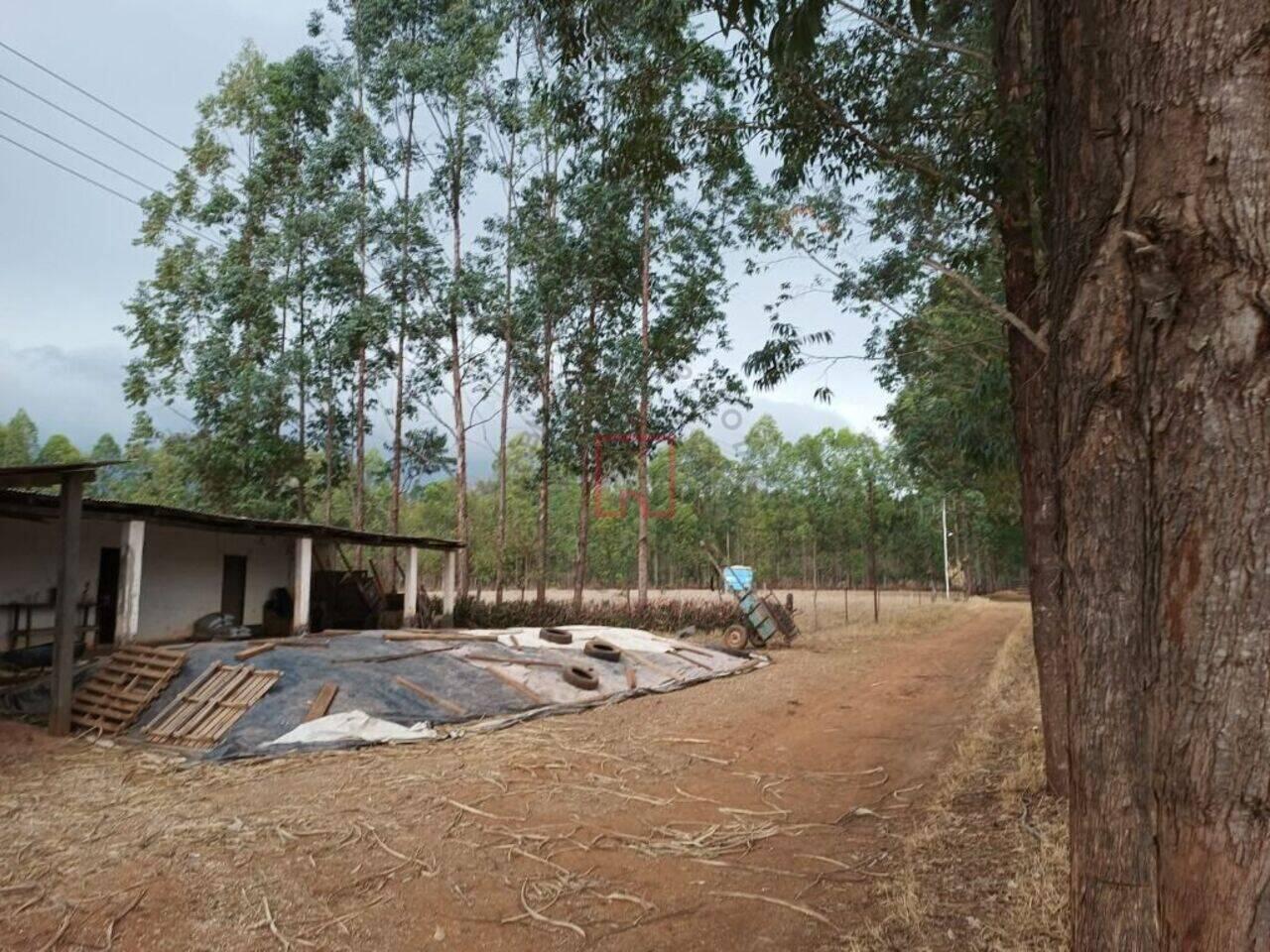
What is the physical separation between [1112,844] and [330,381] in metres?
26.6

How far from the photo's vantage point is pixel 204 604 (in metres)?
17.1

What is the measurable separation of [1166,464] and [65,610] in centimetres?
1080

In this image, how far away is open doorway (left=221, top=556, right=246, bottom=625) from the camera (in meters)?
17.9

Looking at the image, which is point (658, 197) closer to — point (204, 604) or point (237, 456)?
point (204, 604)

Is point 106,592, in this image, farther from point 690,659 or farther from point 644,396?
point 644,396

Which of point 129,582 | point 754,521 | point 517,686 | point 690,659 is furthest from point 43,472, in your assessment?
point 754,521

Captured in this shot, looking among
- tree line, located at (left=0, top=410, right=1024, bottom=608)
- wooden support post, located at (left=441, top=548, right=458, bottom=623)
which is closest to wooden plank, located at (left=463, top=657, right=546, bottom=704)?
wooden support post, located at (left=441, top=548, right=458, bottom=623)

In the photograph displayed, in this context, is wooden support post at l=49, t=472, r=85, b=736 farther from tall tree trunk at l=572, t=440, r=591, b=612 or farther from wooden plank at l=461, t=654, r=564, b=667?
tall tree trunk at l=572, t=440, r=591, b=612

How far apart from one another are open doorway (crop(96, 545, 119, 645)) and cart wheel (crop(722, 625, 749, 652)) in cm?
1230

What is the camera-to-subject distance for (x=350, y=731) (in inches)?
360

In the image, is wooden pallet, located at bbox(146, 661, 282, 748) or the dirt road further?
wooden pallet, located at bbox(146, 661, 282, 748)

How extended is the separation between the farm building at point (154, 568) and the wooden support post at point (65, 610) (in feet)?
1.72

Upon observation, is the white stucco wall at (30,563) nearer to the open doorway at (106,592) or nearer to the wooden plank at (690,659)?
the open doorway at (106,592)

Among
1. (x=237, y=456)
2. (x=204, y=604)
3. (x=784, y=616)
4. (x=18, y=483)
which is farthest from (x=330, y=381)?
(x=18, y=483)
